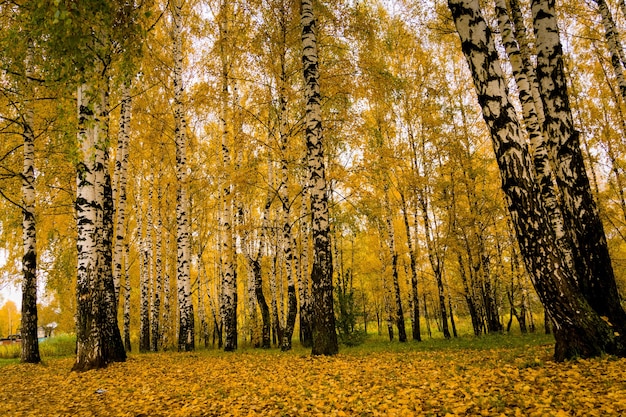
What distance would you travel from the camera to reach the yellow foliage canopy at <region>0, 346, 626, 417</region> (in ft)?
11.1

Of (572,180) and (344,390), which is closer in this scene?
(344,390)

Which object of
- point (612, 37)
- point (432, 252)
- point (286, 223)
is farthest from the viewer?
point (432, 252)

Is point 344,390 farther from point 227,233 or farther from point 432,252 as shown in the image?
point 432,252

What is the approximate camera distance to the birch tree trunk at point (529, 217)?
4.47 m

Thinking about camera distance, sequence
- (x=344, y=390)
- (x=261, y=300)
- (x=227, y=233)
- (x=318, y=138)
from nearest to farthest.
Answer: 1. (x=344, y=390)
2. (x=318, y=138)
3. (x=227, y=233)
4. (x=261, y=300)

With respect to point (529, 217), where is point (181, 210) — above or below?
above

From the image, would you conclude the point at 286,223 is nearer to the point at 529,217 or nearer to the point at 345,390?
the point at 345,390

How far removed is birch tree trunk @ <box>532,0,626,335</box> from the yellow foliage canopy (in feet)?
5.34

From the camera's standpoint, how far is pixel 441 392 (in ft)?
13.0

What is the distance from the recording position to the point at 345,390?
4.52 metres

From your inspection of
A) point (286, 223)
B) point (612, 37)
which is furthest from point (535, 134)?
point (286, 223)

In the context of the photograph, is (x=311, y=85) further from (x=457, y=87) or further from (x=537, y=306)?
(x=537, y=306)

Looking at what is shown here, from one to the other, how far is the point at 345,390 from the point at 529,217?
10.8 feet

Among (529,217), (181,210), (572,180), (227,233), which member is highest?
(181,210)
